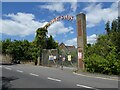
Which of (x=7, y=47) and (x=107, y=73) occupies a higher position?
(x=7, y=47)

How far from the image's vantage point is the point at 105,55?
22.2 m

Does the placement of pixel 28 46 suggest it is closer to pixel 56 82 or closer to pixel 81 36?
pixel 81 36

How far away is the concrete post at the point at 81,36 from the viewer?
25.5m

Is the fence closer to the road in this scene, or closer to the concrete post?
the concrete post

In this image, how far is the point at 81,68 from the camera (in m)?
25.4

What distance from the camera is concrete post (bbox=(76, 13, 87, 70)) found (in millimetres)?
25516

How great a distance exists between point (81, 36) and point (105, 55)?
14.9 ft

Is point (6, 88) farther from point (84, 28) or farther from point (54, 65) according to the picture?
point (54, 65)

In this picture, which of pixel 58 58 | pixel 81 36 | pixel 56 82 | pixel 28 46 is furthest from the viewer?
pixel 28 46

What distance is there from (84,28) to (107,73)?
6335 mm

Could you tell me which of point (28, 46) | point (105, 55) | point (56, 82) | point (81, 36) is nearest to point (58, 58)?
point (81, 36)

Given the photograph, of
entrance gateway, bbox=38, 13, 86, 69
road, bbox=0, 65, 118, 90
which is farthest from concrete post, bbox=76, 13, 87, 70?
road, bbox=0, 65, 118, 90

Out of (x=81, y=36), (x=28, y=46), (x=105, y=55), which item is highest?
(x=28, y=46)

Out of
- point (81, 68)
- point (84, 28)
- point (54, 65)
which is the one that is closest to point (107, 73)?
point (81, 68)
